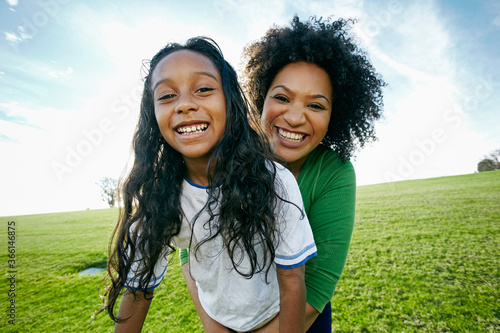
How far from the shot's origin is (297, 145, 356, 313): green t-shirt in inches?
56.5

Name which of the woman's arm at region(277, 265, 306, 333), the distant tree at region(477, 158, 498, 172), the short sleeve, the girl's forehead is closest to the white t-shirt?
the short sleeve

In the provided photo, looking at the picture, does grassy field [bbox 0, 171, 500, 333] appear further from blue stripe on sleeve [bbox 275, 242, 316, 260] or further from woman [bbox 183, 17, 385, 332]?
woman [bbox 183, 17, 385, 332]

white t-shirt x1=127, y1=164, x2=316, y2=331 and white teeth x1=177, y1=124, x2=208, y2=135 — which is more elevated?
white teeth x1=177, y1=124, x2=208, y2=135

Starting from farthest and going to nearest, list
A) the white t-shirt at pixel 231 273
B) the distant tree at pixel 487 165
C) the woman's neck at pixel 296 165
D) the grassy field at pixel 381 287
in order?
the distant tree at pixel 487 165 → the grassy field at pixel 381 287 → the woman's neck at pixel 296 165 → the white t-shirt at pixel 231 273

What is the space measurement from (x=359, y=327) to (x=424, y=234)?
5494mm

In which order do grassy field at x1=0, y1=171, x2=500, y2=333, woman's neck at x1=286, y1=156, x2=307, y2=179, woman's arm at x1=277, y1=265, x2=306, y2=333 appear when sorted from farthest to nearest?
grassy field at x1=0, y1=171, x2=500, y2=333 < woman's neck at x1=286, y1=156, x2=307, y2=179 < woman's arm at x1=277, y1=265, x2=306, y2=333

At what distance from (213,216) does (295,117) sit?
0.90 metres

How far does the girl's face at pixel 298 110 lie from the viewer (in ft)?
6.00

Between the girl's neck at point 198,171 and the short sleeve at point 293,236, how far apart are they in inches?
20.9

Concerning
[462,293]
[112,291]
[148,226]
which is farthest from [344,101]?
[462,293]

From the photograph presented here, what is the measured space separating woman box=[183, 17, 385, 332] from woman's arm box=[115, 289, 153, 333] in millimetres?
419

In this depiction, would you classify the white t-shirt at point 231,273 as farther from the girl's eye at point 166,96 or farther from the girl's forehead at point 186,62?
the girl's forehead at point 186,62

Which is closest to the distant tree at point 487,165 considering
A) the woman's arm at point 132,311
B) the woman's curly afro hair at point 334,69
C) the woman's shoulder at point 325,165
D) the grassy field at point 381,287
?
the grassy field at point 381,287

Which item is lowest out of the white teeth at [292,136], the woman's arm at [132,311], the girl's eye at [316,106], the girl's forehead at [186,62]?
the woman's arm at [132,311]
